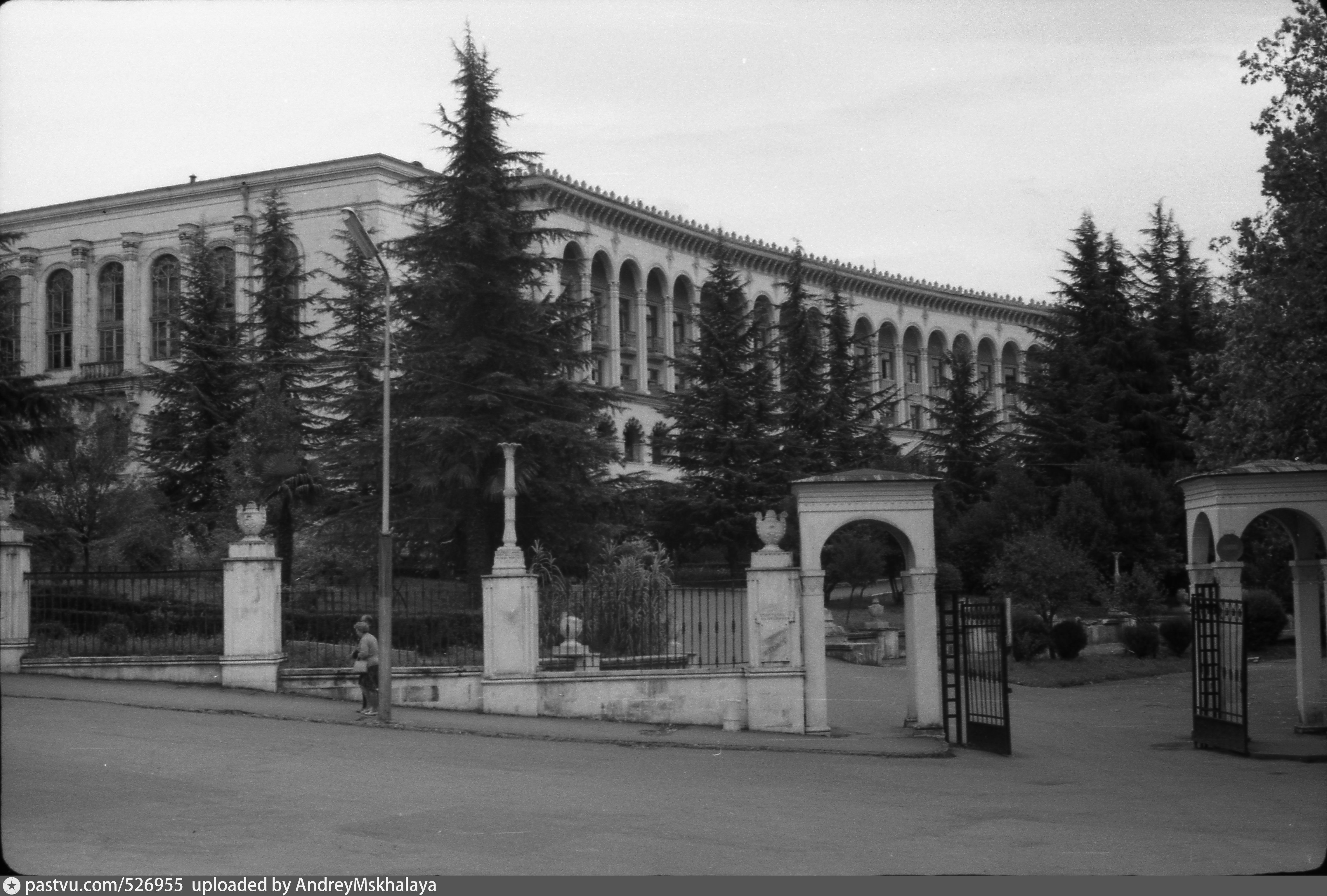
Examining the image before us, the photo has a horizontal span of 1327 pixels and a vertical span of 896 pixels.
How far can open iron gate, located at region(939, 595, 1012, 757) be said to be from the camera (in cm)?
1917

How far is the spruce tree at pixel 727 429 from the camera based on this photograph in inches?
1943

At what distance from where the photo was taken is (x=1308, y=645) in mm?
20969

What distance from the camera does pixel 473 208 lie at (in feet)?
116

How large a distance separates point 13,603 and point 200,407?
24.0 meters

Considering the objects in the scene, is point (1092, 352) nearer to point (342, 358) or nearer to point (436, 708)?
point (342, 358)

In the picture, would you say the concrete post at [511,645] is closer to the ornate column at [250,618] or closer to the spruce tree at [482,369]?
the ornate column at [250,618]

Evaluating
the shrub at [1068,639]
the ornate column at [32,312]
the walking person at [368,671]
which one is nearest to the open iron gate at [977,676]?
the walking person at [368,671]

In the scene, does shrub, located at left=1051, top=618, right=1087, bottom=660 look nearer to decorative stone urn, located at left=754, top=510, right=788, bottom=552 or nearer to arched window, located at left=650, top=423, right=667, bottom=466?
decorative stone urn, located at left=754, top=510, right=788, bottom=552

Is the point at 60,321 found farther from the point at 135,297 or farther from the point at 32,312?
the point at 135,297

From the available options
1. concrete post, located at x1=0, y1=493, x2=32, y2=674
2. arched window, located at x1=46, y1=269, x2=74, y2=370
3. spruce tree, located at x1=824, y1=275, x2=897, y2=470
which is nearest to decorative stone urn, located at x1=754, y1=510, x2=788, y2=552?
concrete post, located at x1=0, y1=493, x2=32, y2=674

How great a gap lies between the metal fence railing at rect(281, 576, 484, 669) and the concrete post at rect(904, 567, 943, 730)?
6.54 meters

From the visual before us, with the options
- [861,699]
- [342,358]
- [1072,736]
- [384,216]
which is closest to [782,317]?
[384,216]

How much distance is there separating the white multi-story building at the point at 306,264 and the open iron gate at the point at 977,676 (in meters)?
31.2

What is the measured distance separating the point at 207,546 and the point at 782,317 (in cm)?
3047
